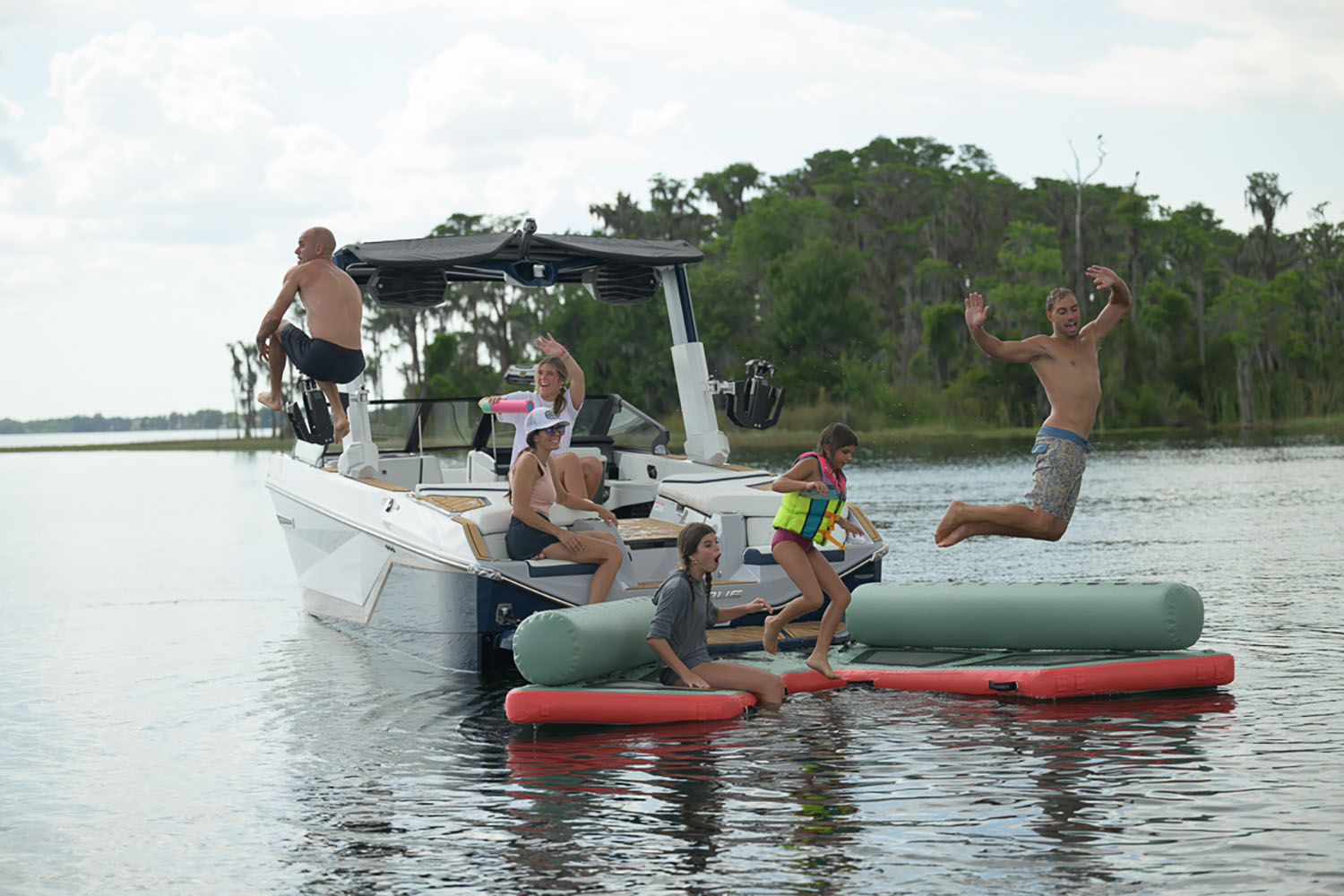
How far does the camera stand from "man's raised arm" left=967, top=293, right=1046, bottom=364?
897 cm

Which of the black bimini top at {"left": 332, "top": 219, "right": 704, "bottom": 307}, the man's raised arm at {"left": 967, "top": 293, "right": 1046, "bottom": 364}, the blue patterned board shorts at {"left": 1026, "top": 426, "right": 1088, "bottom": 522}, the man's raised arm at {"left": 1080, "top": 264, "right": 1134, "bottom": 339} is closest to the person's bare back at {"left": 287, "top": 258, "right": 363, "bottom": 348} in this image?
the black bimini top at {"left": 332, "top": 219, "right": 704, "bottom": 307}

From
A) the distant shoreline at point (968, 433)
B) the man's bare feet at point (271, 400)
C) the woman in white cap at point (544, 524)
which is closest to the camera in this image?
the woman in white cap at point (544, 524)

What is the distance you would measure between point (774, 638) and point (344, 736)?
2.77m

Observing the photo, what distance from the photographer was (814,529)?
31.2 feet

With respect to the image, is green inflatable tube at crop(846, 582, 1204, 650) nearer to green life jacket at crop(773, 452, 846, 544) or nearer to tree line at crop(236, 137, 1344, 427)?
green life jacket at crop(773, 452, 846, 544)

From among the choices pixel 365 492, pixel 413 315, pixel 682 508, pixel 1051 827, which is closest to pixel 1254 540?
pixel 682 508

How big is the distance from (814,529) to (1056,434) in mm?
1601

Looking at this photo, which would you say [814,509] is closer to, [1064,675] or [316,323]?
[1064,675]

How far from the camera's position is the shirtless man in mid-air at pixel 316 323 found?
10492mm

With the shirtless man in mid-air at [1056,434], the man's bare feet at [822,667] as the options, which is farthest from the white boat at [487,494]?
the shirtless man in mid-air at [1056,434]

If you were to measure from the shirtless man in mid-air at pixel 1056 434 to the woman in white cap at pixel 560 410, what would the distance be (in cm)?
271

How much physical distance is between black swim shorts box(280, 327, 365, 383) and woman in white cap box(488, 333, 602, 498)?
3.47 ft

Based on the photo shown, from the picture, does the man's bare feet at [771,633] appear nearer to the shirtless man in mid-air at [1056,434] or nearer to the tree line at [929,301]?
the shirtless man in mid-air at [1056,434]

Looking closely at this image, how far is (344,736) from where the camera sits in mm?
9141
